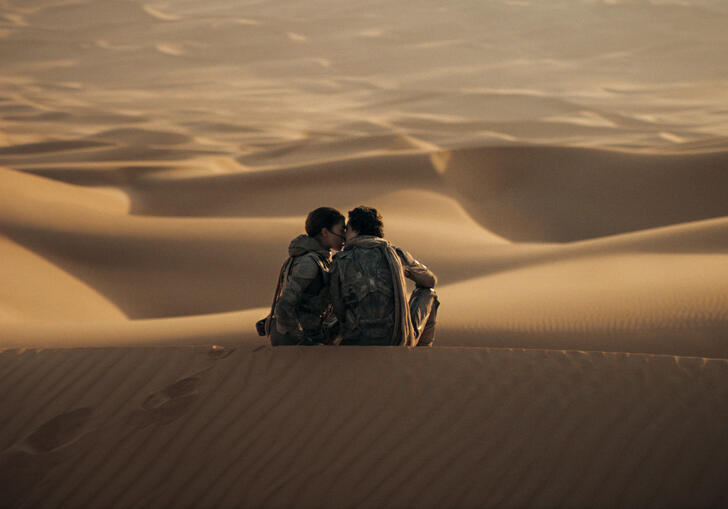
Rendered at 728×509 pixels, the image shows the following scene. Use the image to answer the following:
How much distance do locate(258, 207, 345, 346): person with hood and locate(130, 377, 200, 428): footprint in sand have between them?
2.08 ft

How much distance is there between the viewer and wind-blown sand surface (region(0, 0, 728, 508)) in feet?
13.1

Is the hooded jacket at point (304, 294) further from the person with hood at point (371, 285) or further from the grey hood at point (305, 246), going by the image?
the person with hood at point (371, 285)

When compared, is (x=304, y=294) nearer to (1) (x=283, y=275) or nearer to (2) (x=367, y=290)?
(1) (x=283, y=275)

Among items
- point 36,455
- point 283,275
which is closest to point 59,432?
point 36,455

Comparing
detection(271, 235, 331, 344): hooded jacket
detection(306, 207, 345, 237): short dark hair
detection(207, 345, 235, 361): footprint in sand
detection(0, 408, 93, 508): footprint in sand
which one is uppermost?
detection(306, 207, 345, 237): short dark hair

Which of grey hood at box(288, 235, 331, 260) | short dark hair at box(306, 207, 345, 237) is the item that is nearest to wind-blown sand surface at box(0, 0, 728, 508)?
grey hood at box(288, 235, 331, 260)

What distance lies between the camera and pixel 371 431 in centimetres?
427

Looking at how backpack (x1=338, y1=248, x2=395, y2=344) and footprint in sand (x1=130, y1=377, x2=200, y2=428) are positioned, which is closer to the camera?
footprint in sand (x1=130, y1=377, x2=200, y2=428)

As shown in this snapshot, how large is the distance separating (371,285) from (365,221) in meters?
0.42

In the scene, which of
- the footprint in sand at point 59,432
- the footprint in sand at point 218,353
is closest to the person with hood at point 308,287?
the footprint in sand at point 218,353

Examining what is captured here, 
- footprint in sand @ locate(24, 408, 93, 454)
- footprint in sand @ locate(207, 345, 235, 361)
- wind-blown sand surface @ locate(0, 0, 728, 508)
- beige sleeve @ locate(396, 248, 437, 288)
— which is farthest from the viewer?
footprint in sand @ locate(207, 345, 235, 361)

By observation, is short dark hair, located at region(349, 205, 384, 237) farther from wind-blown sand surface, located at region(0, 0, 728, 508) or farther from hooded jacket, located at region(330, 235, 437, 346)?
wind-blown sand surface, located at region(0, 0, 728, 508)

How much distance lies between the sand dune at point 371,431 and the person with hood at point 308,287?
16 centimetres

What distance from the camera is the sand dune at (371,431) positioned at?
3867 millimetres
